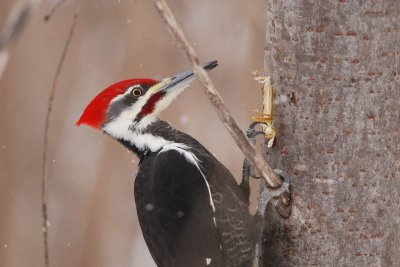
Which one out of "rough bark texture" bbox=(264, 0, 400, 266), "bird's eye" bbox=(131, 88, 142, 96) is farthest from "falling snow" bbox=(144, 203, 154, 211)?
"rough bark texture" bbox=(264, 0, 400, 266)

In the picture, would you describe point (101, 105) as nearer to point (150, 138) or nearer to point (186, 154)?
point (150, 138)

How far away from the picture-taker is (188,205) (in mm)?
2885

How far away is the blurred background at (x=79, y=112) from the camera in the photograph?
5.93 m

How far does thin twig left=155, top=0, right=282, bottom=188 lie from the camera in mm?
1654

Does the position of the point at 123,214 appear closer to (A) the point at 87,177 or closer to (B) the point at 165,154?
(A) the point at 87,177

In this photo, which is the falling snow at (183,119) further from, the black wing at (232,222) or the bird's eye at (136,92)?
the black wing at (232,222)

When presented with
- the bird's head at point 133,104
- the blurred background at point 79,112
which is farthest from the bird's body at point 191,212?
the blurred background at point 79,112

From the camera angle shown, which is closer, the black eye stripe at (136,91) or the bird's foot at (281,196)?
the bird's foot at (281,196)

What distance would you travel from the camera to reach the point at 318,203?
2342mm

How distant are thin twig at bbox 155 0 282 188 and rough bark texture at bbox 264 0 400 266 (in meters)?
0.16

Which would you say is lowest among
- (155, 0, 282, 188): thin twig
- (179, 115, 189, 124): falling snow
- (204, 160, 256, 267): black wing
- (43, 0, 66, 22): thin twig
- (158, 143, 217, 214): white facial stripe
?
(179, 115, 189, 124): falling snow

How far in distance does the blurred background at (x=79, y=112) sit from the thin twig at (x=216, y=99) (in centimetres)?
362

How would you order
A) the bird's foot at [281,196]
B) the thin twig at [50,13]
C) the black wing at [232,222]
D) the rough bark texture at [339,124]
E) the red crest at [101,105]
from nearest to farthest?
the thin twig at [50,13] < the rough bark texture at [339,124] < the bird's foot at [281,196] < the black wing at [232,222] < the red crest at [101,105]

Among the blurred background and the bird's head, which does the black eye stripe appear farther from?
the blurred background
